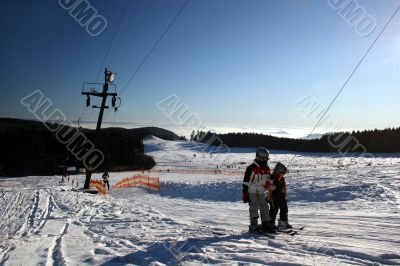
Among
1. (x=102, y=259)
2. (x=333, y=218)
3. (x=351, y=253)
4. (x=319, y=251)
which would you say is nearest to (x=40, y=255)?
(x=102, y=259)

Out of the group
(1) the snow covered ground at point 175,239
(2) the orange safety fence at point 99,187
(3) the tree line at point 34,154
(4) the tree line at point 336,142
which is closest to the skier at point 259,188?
(1) the snow covered ground at point 175,239

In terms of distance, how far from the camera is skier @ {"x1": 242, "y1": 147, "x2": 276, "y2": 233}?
8656mm

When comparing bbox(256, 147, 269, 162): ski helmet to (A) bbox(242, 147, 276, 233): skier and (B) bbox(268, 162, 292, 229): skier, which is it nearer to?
(A) bbox(242, 147, 276, 233): skier

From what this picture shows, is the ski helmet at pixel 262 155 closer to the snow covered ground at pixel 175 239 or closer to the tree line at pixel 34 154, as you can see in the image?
the snow covered ground at pixel 175 239

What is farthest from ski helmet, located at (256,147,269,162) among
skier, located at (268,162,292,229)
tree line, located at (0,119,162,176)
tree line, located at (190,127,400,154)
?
tree line, located at (190,127,400,154)

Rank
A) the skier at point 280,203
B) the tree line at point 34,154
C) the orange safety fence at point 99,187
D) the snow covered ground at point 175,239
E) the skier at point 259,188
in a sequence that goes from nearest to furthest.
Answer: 1. the snow covered ground at point 175,239
2. the skier at point 259,188
3. the skier at point 280,203
4. the orange safety fence at point 99,187
5. the tree line at point 34,154

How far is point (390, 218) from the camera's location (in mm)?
10867

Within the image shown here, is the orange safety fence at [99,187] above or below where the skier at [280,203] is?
below

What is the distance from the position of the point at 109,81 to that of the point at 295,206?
56.6ft

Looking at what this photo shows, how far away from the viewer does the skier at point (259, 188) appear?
866cm

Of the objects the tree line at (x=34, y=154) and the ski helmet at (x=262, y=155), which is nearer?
the ski helmet at (x=262, y=155)

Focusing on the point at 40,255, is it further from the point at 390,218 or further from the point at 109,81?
the point at 109,81

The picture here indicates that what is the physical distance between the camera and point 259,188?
8.66 metres

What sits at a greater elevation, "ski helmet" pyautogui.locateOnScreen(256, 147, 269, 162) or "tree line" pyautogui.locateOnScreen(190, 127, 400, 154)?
"tree line" pyautogui.locateOnScreen(190, 127, 400, 154)
